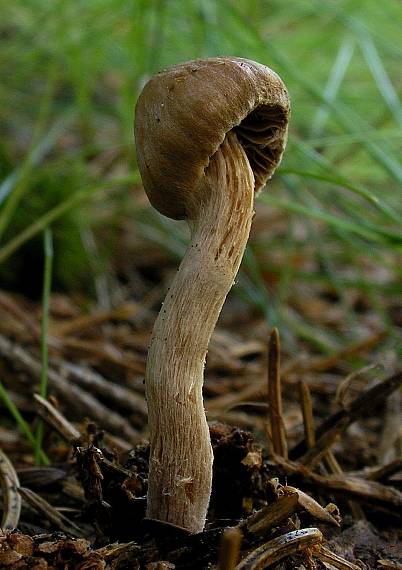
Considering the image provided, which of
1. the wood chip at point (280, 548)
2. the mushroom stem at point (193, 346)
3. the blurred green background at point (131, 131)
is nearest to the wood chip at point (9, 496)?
the mushroom stem at point (193, 346)

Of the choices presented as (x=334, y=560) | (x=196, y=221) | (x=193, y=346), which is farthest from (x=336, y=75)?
(x=334, y=560)

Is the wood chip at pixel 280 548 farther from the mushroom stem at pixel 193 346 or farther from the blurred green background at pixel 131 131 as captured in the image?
the blurred green background at pixel 131 131

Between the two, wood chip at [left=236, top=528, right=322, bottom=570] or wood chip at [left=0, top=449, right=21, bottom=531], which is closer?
wood chip at [left=236, top=528, right=322, bottom=570]

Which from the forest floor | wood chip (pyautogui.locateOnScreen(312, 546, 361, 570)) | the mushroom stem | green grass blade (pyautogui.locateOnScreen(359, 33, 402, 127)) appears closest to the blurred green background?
green grass blade (pyautogui.locateOnScreen(359, 33, 402, 127))

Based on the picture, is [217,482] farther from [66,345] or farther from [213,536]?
[66,345]

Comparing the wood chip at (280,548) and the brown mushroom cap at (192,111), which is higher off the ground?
the brown mushroom cap at (192,111)

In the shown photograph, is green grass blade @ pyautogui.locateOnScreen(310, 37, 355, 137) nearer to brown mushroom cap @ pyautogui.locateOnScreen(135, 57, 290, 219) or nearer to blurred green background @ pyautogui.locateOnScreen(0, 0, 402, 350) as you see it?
blurred green background @ pyautogui.locateOnScreen(0, 0, 402, 350)

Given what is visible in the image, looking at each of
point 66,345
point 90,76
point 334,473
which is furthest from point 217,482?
point 90,76
